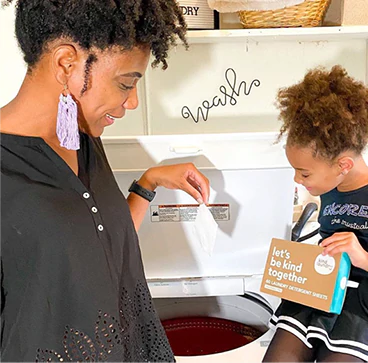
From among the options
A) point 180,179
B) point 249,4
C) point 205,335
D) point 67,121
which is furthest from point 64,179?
point 205,335

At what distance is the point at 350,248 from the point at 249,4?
0.59 metres

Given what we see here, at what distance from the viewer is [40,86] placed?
0.67 meters

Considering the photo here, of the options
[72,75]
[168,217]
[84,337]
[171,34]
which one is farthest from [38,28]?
[168,217]

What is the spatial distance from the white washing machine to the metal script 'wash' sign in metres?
0.31

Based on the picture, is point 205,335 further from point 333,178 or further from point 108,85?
point 108,85

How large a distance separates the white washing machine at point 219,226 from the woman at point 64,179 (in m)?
0.34

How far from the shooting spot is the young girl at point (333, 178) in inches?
40.2

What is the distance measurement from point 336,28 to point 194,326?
36.9 inches

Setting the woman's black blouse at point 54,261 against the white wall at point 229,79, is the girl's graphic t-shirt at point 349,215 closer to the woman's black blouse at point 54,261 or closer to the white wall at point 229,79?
the white wall at point 229,79

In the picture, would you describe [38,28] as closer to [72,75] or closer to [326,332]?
[72,75]

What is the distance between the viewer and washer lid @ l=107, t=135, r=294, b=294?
1.07 m

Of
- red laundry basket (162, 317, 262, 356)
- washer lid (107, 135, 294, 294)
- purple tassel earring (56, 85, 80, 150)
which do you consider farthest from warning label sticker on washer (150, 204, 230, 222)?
purple tassel earring (56, 85, 80, 150)

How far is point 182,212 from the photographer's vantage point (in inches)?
46.8

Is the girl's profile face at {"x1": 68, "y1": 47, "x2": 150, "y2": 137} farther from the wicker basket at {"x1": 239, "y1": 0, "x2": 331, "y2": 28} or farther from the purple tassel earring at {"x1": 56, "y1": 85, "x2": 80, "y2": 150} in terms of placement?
the wicker basket at {"x1": 239, "y1": 0, "x2": 331, "y2": 28}
